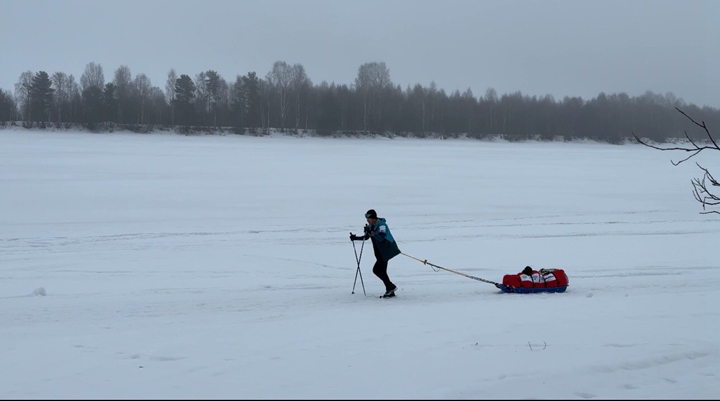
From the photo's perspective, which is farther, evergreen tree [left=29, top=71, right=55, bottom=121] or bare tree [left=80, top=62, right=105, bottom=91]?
bare tree [left=80, top=62, right=105, bottom=91]

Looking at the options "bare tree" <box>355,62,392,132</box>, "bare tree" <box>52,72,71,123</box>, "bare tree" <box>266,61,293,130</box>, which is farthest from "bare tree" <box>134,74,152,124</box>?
"bare tree" <box>355,62,392,132</box>

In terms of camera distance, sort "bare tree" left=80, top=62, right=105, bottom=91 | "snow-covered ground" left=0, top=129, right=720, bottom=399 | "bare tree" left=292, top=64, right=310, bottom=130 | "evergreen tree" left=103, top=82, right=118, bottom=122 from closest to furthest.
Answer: "snow-covered ground" left=0, top=129, right=720, bottom=399 → "evergreen tree" left=103, top=82, right=118, bottom=122 → "bare tree" left=292, top=64, right=310, bottom=130 → "bare tree" left=80, top=62, right=105, bottom=91

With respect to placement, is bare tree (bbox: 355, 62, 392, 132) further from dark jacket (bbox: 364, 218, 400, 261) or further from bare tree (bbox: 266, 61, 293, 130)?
dark jacket (bbox: 364, 218, 400, 261)

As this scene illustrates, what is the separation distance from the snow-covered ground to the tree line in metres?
Result: 45.5

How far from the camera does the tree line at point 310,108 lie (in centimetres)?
6875

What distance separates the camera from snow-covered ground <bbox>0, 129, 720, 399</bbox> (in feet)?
18.7

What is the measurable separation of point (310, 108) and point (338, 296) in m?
67.7

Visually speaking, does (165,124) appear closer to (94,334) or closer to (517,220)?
(517,220)

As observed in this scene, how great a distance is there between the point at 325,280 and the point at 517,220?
33.6 feet

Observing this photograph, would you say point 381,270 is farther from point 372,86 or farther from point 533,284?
point 372,86

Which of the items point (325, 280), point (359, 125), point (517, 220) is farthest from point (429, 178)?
point (359, 125)

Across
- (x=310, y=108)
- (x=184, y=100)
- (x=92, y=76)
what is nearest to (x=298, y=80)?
(x=310, y=108)

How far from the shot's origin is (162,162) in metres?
35.3

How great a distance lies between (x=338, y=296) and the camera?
31.3 ft
